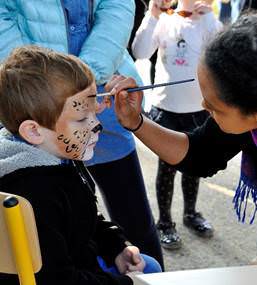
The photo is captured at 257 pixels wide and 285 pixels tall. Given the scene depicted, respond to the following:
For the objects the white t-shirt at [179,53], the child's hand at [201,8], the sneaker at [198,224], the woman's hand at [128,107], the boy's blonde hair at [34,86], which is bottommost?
the sneaker at [198,224]

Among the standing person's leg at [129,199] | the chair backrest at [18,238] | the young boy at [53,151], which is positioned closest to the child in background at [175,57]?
the standing person's leg at [129,199]

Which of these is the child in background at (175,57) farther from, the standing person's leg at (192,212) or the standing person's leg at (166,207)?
the standing person's leg at (192,212)

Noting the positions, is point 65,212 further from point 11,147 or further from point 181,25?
point 181,25

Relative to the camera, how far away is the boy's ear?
1216 millimetres

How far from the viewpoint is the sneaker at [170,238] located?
2455mm

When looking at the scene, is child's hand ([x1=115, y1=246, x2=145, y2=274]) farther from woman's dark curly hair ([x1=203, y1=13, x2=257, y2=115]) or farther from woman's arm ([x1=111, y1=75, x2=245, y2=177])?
woman's dark curly hair ([x1=203, y1=13, x2=257, y2=115])

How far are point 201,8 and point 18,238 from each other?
5.56 ft

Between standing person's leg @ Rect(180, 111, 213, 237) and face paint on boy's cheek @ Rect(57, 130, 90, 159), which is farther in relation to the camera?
standing person's leg @ Rect(180, 111, 213, 237)

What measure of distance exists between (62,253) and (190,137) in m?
0.68

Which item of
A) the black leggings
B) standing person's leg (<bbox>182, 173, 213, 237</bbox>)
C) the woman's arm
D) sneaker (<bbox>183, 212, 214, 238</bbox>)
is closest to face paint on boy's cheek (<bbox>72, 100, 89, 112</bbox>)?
the woman's arm

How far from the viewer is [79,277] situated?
1.19 meters

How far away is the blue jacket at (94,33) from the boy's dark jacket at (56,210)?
1.24 feet

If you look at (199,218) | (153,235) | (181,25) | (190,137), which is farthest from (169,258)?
(181,25)

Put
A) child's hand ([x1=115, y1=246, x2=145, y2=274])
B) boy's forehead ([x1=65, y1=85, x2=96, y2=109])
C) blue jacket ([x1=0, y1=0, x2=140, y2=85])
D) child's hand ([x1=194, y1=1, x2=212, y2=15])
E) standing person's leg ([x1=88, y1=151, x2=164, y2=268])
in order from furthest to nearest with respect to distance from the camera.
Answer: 1. child's hand ([x1=194, y1=1, x2=212, y2=15])
2. standing person's leg ([x1=88, y1=151, x2=164, y2=268])
3. blue jacket ([x1=0, y1=0, x2=140, y2=85])
4. child's hand ([x1=115, y1=246, x2=145, y2=274])
5. boy's forehead ([x1=65, y1=85, x2=96, y2=109])
